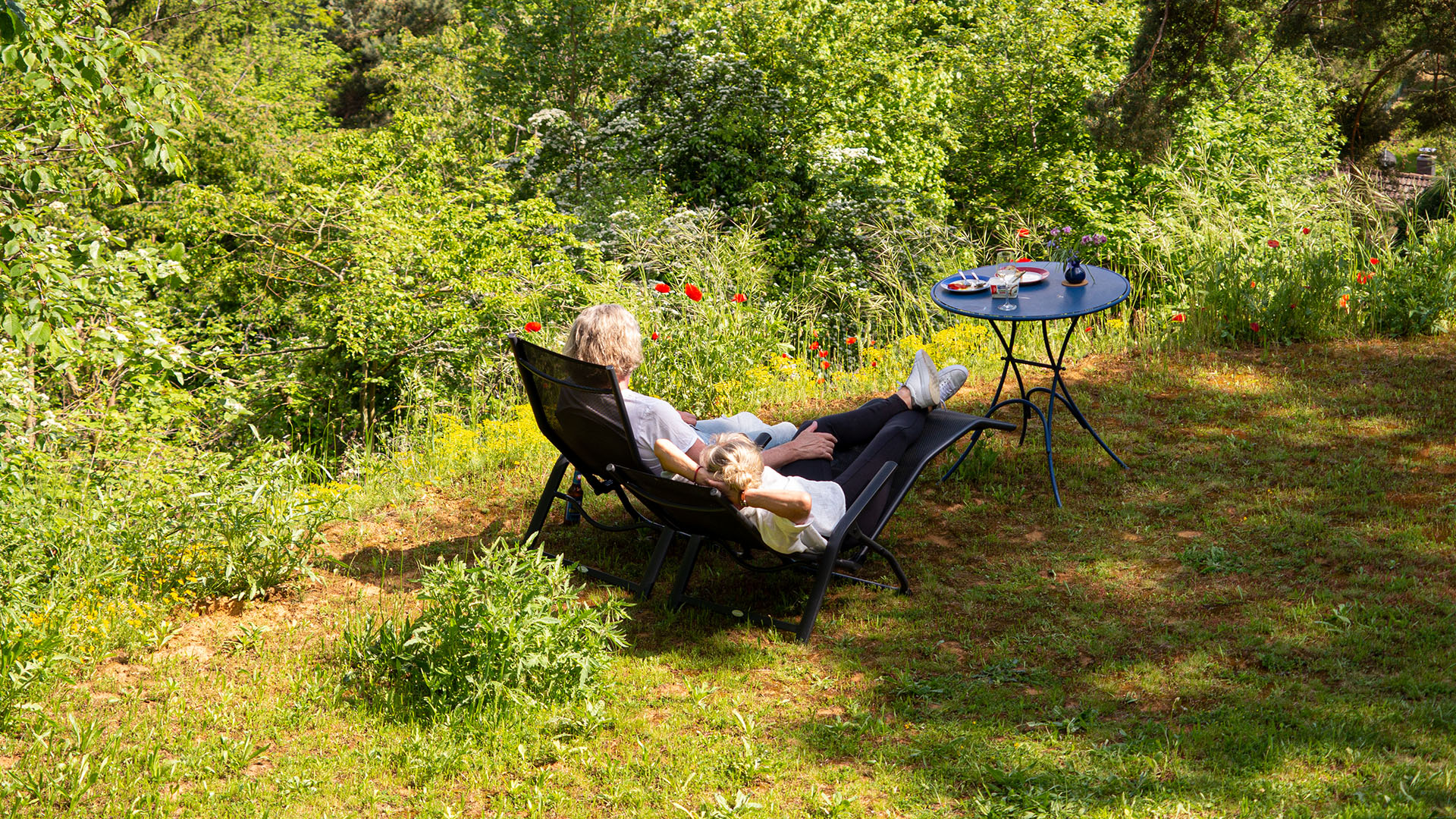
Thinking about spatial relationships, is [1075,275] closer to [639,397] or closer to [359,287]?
[639,397]

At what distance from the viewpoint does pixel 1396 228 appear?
791 cm

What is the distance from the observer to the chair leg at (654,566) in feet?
12.7

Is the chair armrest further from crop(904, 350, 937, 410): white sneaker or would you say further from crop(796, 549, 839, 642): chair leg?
crop(904, 350, 937, 410): white sneaker

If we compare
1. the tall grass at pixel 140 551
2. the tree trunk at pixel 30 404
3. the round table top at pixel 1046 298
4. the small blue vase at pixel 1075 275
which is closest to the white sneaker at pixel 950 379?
the round table top at pixel 1046 298

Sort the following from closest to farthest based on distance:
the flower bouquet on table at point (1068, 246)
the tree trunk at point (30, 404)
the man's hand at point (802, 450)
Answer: the man's hand at point (802, 450), the tree trunk at point (30, 404), the flower bouquet on table at point (1068, 246)

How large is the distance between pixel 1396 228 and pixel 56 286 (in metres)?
9.14

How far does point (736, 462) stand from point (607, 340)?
2.46ft

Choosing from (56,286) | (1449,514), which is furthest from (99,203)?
(1449,514)

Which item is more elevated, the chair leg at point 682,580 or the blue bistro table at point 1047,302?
the blue bistro table at point 1047,302

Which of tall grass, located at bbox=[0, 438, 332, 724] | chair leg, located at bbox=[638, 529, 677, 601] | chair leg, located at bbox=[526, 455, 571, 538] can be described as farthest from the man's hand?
tall grass, located at bbox=[0, 438, 332, 724]

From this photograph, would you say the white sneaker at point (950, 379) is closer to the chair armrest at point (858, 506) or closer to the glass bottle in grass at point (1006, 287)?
the glass bottle in grass at point (1006, 287)

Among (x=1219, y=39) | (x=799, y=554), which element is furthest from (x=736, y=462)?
(x=1219, y=39)

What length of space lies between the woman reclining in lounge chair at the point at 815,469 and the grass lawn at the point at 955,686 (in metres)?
0.42

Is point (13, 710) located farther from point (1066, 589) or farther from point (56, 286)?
point (1066, 589)
